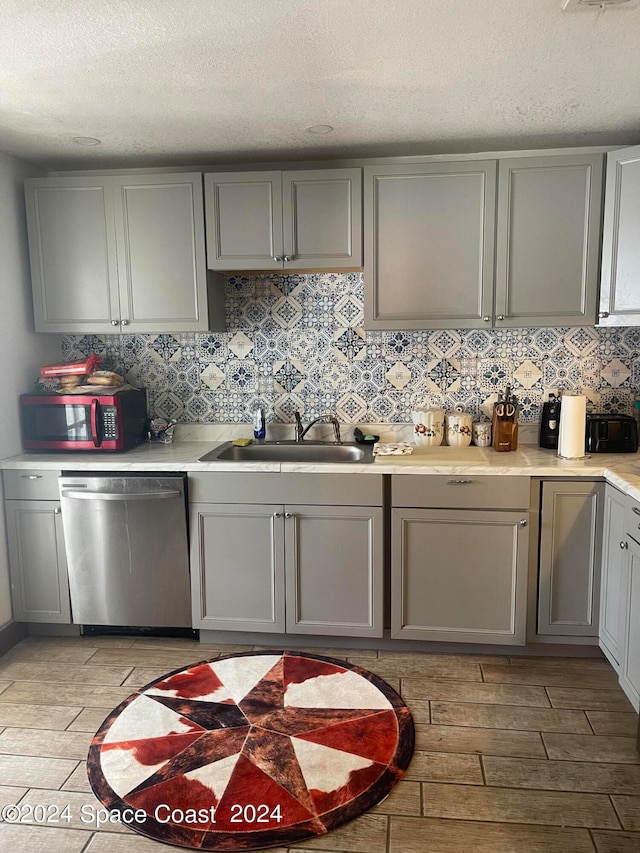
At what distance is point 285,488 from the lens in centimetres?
304

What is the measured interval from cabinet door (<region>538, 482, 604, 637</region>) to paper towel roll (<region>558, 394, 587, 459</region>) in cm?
21

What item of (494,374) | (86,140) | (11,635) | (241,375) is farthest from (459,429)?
(11,635)

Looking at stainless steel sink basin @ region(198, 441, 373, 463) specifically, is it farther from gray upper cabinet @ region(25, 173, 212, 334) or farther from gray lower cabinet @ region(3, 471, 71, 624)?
gray lower cabinet @ region(3, 471, 71, 624)

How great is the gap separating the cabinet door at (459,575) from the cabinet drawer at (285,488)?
180mm

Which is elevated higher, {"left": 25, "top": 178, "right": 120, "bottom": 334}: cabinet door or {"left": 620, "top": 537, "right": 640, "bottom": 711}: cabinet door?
{"left": 25, "top": 178, "right": 120, "bottom": 334}: cabinet door

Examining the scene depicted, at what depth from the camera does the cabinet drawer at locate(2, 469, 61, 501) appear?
319 centimetres

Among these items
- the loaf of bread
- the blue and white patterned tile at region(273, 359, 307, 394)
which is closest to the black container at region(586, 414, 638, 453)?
the blue and white patterned tile at region(273, 359, 307, 394)

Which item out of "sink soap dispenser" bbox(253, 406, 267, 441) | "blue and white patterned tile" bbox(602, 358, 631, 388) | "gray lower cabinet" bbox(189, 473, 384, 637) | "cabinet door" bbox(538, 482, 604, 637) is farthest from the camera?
"sink soap dispenser" bbox(253, 406, 267, 441)

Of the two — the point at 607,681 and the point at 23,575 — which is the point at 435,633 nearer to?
the point at 607,681

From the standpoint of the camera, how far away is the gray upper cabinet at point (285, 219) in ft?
10.3

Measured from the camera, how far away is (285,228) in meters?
3.18

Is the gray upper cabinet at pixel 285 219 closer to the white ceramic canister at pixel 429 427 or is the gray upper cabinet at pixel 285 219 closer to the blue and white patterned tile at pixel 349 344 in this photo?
the blue and white patterned tile at pixel 349 344

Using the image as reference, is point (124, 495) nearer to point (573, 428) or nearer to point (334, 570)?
point (334, 570)

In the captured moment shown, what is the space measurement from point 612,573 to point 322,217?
2.08m
